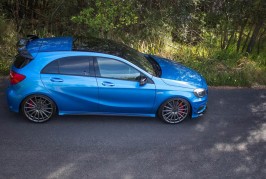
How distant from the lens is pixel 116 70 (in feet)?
20.9

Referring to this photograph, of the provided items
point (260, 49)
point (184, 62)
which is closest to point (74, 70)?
point (184, 62)

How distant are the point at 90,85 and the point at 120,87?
594 mm

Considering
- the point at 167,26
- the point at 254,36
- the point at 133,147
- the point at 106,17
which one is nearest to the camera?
the point at 133,147

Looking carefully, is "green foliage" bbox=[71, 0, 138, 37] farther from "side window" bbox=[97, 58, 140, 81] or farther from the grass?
"side window" bbox=[97, 58, 140, 81]

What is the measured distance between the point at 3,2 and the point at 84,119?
672 cm

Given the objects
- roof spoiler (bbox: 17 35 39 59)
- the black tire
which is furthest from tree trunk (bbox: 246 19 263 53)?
the black tire

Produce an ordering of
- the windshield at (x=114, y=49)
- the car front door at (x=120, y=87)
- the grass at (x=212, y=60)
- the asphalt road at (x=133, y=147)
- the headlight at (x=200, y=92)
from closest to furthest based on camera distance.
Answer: the asphalt road at (x=133, y=147) < the car front door at (x=120, y=87) < the windshield at (x=114, y=49) < the headlight at (x=200, y=92) < the grass at (x=212, y=60)

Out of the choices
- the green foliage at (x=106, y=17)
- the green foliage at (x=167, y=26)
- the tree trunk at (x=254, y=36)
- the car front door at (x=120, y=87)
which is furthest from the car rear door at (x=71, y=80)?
the tree trunk at (x=254, y=36)

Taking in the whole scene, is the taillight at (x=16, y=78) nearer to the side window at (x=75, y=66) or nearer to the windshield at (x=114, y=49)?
the side window at (x=75, y=66)

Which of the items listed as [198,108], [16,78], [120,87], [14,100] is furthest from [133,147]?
[16,78]

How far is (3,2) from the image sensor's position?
11.2 m

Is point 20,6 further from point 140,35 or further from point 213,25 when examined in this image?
point 213,25

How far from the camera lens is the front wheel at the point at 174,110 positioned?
21.8ft

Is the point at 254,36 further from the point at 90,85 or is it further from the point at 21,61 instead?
the point at 21,61
